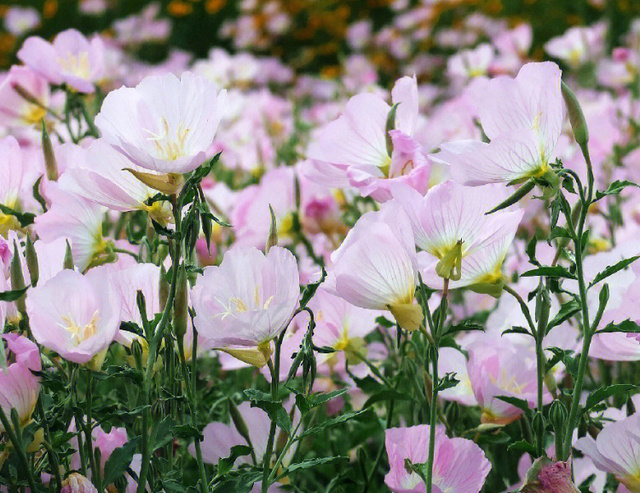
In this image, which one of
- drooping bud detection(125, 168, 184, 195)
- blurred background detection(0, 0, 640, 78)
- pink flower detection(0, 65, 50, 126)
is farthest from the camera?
blurred background detection(0, 0, 640, 78)

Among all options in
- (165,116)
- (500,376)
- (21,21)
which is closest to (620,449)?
(500,376)

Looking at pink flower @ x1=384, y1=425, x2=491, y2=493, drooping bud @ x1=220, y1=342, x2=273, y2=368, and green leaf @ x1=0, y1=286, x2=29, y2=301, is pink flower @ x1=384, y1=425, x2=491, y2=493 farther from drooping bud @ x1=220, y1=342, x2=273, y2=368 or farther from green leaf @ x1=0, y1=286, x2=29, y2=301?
green leaf @ x1=0, y1=286, x2=29, y2=301

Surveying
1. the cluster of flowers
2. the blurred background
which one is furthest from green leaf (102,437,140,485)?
the blurred background

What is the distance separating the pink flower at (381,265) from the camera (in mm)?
791

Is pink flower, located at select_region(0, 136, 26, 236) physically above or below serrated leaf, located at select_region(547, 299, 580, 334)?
above

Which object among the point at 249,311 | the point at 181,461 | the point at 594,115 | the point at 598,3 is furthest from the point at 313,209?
the point at 598,3

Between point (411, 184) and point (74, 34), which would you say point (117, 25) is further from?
point (411, 184)

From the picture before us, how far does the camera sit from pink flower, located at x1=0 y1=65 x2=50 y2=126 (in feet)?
4.97

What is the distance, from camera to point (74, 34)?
162 cm

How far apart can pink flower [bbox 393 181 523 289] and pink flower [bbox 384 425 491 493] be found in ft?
0.50

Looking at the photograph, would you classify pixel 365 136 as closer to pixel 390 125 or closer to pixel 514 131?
pixel 390 125

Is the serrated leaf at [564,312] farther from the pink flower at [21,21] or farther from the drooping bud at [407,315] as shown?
the pink flower at [21,21]

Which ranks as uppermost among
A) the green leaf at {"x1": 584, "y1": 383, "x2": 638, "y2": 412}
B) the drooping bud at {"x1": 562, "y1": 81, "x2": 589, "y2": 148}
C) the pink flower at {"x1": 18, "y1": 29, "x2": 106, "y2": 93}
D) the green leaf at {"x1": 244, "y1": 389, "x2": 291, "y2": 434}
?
the pink flower at {"x1": 18, "y1": 29, "x2": 106, "y2": 93}

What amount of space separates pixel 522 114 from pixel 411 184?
0.12 meters
